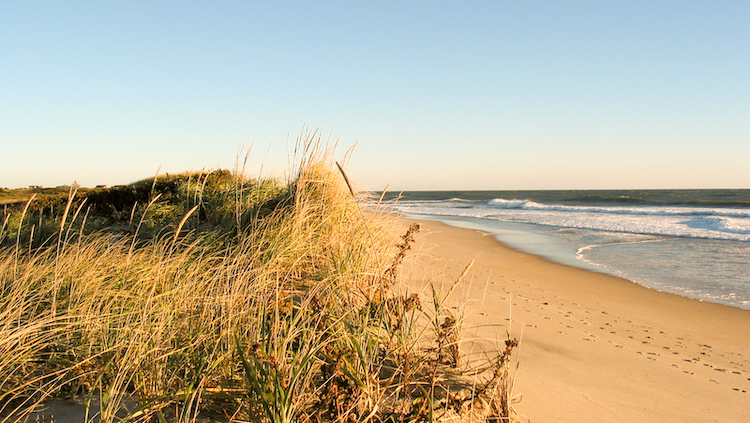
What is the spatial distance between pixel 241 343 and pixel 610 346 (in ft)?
12.9

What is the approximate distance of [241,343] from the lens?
8.87 ft

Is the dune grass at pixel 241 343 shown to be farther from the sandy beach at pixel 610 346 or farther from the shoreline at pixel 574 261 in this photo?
the shoreline at pixel 574 261

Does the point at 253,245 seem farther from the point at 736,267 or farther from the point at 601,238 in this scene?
the point at 601,238

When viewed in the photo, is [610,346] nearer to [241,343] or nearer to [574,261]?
[241,343]

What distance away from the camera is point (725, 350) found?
16.9ft

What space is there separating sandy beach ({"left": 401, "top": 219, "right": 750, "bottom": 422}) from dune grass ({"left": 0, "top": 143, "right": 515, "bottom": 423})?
0.55 m

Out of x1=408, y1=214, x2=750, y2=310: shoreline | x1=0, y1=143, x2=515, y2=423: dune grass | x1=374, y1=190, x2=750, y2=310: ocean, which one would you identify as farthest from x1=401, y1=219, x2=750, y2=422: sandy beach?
x1=374, y1=190, x2=750, y2=310: ocean

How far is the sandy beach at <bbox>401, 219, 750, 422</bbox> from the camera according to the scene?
3297 mm

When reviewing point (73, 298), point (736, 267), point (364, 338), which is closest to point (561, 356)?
point (364, 338)

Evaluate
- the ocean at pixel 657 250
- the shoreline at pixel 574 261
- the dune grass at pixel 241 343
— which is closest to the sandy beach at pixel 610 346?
the shoreline at pixel 574 261

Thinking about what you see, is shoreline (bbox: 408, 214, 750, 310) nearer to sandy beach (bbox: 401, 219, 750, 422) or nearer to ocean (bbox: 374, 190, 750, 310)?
ocean (bbox: 374, 190, 750, 310)

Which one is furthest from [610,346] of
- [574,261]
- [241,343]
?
[574,261]

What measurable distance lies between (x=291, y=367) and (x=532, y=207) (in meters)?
35.9

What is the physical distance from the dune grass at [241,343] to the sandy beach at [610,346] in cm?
55
